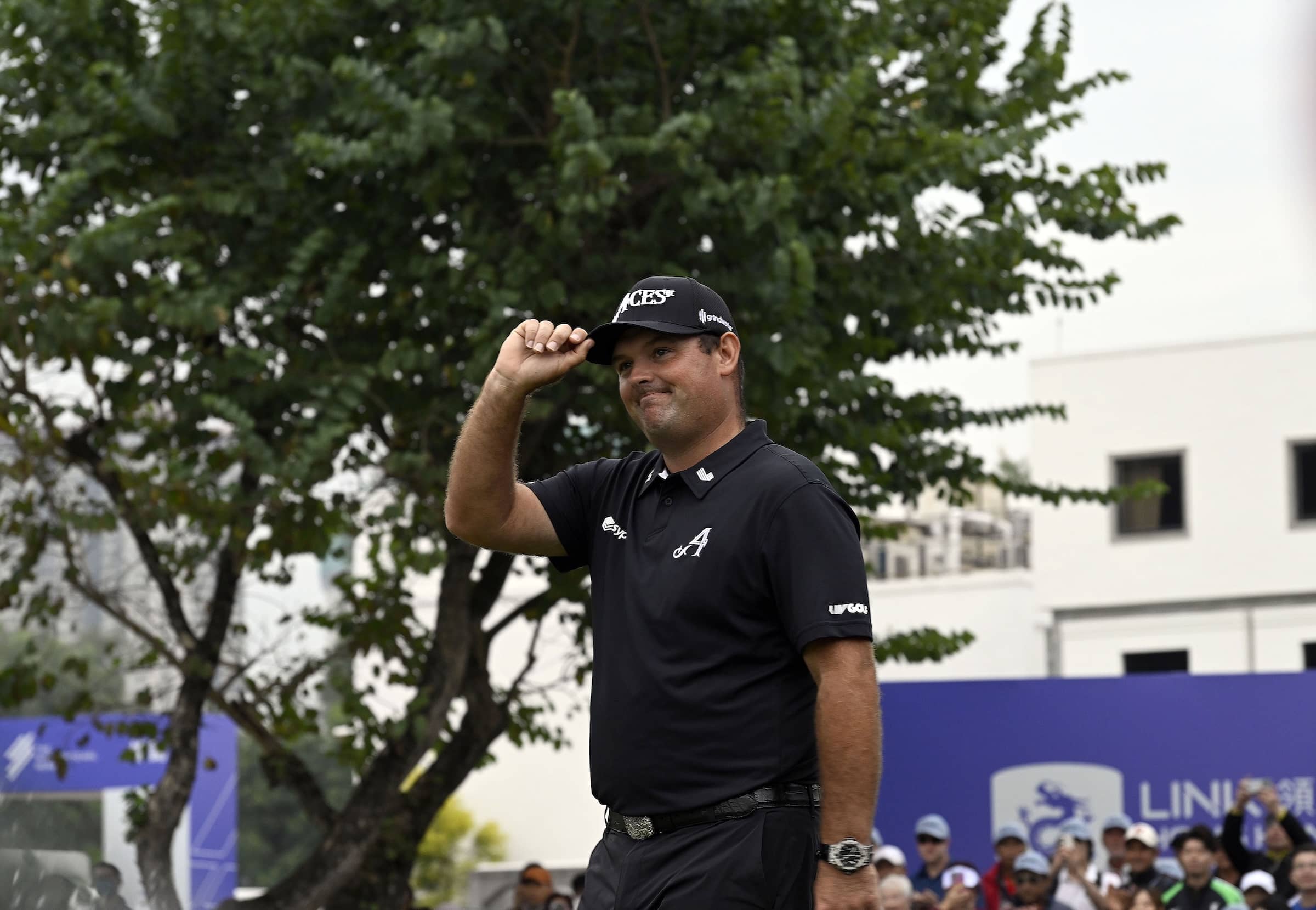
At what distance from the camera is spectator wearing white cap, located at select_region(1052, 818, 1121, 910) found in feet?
34.9

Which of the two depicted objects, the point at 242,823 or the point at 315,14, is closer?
the point at 315,14

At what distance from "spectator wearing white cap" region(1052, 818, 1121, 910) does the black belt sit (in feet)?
24.4

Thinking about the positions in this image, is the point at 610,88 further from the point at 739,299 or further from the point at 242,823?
the point at 242,823

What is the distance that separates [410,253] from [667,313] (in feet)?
27.1

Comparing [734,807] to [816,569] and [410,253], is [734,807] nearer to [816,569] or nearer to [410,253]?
[816,569]

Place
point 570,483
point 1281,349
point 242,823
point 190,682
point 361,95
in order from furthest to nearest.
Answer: point 242,823
point 1281,349
point 190,682
point 361,95
point 570,483

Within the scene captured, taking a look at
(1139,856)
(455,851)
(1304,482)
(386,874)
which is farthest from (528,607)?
(455,851)

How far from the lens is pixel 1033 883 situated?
11.1m

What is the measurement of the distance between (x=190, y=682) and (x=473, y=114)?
4.43 meters

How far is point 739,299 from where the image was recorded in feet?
36.6

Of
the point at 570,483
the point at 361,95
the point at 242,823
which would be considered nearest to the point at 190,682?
the point at 361,95

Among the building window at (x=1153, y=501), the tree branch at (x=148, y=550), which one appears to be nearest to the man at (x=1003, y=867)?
the tree branch at (x=148, y=550)

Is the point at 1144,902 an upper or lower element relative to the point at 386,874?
upper

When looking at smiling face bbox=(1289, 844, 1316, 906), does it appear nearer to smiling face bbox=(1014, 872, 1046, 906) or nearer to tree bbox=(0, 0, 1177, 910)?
smiling face bbox=(1014, 872, 1046, 906)
